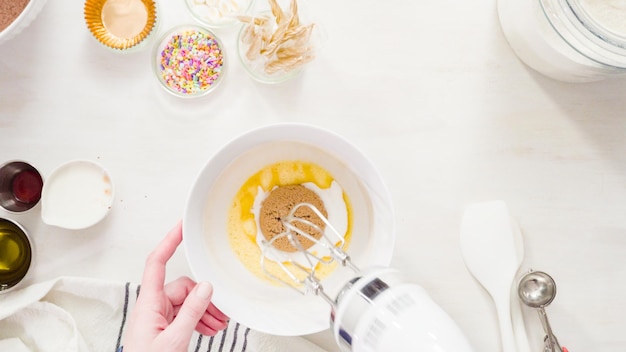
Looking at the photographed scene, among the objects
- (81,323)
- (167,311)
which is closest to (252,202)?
(167,311)

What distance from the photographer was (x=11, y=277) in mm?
818

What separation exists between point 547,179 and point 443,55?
0.78ft

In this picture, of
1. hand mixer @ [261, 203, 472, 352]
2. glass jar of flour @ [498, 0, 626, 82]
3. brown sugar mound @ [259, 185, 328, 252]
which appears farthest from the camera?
brown sugar mound @ [259, 185, 328, 252]

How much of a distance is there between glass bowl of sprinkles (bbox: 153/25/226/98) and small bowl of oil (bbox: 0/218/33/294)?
0.99 feet

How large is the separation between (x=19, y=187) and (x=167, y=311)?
11.8 inches

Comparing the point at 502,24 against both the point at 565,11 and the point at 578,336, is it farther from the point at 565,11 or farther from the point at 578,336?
the point at 578,336

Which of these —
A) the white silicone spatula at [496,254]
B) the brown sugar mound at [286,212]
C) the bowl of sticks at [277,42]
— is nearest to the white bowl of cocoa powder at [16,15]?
the bowl of sticks at [277,42]

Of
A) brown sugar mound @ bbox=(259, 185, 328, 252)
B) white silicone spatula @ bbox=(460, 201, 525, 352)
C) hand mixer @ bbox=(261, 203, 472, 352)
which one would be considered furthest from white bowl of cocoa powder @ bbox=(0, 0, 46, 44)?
white silicone spatula @ bbox=(460, 201, 525, 352)

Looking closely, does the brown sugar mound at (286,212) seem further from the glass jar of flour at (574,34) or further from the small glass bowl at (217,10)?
the glass jar of flour at (574,34)

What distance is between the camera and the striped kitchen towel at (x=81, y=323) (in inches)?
31.4

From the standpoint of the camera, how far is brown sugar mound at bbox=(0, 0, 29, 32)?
2.61 feet

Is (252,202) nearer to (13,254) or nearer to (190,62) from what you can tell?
(190,62)

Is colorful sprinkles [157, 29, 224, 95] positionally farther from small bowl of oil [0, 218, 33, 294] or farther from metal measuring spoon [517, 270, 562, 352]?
metal measuring spoon [517, 270, 562, 352]

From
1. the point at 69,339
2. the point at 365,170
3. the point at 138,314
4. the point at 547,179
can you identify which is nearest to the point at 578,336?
the point at 547,179
